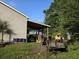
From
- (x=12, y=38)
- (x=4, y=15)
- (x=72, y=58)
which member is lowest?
(x=72, y=58)

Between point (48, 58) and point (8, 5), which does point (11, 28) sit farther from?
point (48, 58)

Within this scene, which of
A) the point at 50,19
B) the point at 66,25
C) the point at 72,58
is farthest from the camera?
the point at 50,19

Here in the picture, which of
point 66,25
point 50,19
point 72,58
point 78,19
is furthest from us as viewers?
point 50,19

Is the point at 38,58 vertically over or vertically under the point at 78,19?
under

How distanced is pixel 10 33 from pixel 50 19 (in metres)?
29.1

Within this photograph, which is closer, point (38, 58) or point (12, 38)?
point (38, 58)

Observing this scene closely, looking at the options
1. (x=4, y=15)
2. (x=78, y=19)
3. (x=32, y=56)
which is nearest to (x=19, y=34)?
(x=4, y=15)

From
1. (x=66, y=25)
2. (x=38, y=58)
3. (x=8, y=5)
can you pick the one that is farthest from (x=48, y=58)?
(x=8, y=5)

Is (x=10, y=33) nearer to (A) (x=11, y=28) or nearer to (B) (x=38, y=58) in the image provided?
(A) (x=11, y=28)

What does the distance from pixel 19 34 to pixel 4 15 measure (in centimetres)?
282

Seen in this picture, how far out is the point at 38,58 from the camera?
14531mm

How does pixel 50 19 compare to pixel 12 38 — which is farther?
pixel 50 19

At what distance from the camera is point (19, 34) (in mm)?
28750

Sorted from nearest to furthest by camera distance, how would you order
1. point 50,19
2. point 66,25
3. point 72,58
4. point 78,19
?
point 72,58, point 78,19, point 66,25, point 50,19
